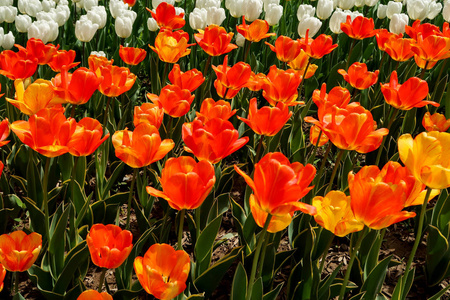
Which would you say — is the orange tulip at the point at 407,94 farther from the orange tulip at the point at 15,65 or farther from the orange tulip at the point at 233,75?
the orange tulip at the point at 15,65

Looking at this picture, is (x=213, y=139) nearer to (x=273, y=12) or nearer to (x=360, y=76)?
(x=360, y=76)

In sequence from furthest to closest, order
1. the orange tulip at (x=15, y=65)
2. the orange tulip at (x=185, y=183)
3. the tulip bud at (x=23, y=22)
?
1. the tulip bud at (x=23, y=22)
2. the orange tulip at (x=15, y=65)
3. the orange tulip at (x=185, y=183)

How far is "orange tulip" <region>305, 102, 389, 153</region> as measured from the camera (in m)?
1.63

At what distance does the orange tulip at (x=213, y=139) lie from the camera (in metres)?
1.65

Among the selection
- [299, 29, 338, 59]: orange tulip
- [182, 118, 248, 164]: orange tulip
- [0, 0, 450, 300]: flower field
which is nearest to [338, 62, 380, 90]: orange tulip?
[0, 0, 450, 300]: flower field

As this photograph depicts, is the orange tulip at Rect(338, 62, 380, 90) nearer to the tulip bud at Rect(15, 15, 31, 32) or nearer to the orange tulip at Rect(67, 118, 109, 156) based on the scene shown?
the orange tulip at Rect(67, 118, 109, 156)

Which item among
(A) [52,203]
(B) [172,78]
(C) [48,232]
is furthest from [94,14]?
(C) [48,232]

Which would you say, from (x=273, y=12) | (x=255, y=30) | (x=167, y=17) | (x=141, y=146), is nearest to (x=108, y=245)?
(x=141, y=146)

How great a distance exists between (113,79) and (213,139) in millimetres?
832

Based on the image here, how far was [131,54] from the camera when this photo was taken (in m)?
2.88

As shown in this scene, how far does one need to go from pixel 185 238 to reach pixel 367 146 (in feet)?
3.69

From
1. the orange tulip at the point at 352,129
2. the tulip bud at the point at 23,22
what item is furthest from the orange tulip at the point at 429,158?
the tulip bud at the point at 23,22

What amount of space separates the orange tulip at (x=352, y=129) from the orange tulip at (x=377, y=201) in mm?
304

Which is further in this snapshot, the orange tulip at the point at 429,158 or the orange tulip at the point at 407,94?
the orange tulip at the point at 407,94
